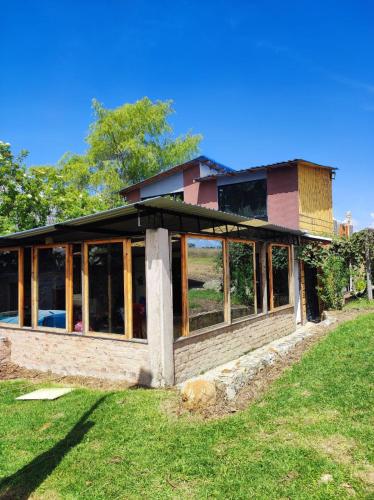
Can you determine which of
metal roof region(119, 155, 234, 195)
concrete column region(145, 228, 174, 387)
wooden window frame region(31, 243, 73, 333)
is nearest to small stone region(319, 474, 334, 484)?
concrete column region(145, 228, 174, 387)

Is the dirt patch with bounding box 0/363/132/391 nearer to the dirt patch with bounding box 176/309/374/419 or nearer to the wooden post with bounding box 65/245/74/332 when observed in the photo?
the wooden post with bounding box 65/245/74/332

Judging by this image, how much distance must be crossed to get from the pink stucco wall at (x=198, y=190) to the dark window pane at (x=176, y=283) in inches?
466

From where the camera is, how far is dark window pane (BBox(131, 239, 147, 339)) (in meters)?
7.04

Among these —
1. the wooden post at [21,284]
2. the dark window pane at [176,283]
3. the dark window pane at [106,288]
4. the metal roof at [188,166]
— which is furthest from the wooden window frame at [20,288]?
the metal roof at [188,166]

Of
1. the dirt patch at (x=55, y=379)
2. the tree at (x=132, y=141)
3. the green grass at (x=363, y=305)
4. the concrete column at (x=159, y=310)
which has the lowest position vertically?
the dirt patch at (x=55, y=379)

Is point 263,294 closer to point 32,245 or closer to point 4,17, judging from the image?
point 32,245

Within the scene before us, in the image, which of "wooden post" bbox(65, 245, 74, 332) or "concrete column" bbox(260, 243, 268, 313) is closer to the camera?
"wooden post" bbox(65, 245, 74, 332)

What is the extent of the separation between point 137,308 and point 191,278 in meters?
1.26

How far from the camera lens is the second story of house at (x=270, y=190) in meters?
16.5

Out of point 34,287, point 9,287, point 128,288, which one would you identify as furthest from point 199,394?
point 9,287

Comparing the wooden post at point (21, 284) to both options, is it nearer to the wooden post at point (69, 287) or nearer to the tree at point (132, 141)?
the wooden post at point (69, 287)

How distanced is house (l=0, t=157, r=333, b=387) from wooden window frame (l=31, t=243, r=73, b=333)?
0.08 ft

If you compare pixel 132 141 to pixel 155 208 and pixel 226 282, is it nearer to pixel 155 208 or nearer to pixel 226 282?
pixel 226 282

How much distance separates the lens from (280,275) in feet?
39.7
